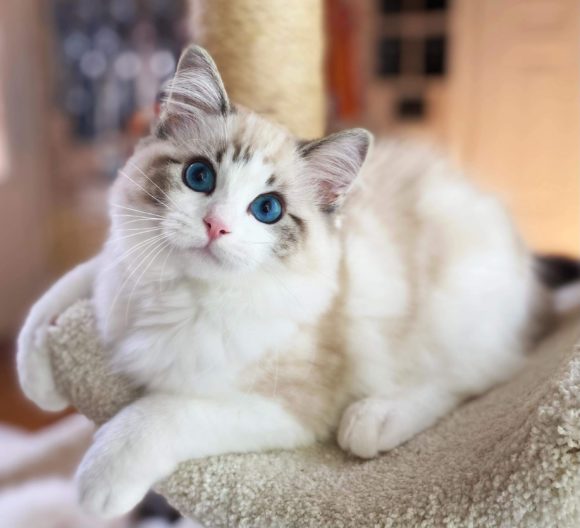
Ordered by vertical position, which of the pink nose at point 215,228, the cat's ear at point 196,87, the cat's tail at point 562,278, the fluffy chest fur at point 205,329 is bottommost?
the cat's tail at point 562,278

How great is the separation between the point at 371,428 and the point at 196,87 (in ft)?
2.11

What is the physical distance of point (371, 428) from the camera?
Result: 111 cm

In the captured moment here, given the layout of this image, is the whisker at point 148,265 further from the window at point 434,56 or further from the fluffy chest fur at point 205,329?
the window at point 434,56

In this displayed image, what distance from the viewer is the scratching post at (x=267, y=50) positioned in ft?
4.41

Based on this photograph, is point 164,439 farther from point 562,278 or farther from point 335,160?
point 562,278

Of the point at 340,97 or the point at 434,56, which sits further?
the point at 434,56

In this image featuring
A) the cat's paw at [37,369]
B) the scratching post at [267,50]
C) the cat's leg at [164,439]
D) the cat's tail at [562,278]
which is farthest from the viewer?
the cat's tail at [562,278]

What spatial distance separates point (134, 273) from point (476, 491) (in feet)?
2.04

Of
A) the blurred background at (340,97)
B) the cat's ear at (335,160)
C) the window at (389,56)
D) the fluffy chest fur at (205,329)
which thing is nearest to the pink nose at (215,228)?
the fluffy chest fur at (205,329)

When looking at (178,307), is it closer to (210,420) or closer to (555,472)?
(210,420)

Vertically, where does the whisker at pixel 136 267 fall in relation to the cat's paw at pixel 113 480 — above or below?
above

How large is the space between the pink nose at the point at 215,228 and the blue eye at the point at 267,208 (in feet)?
0.27

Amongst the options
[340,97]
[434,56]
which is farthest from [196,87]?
[434,56]

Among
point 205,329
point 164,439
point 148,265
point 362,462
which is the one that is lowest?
point 362,462
